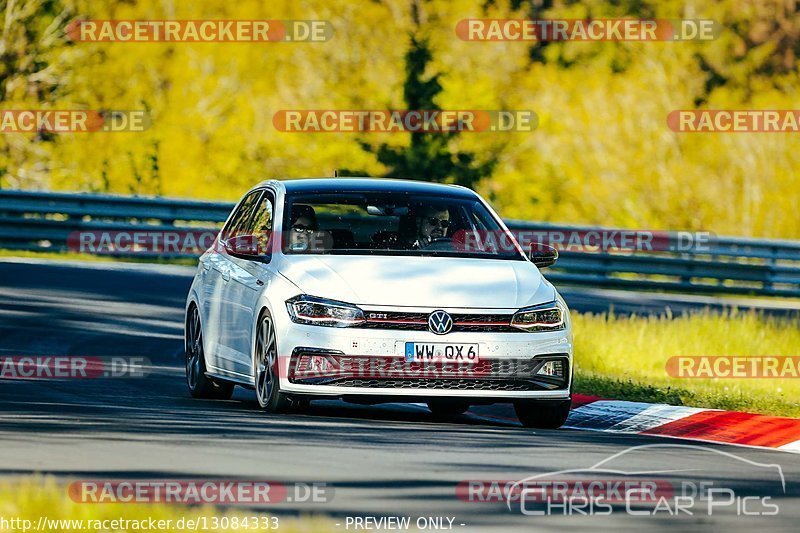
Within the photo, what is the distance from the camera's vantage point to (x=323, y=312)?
11703 millimetres

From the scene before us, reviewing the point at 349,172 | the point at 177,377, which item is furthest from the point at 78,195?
the point at 177,377

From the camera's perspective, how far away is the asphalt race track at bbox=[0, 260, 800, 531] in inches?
321

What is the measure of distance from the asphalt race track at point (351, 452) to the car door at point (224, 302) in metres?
0.35

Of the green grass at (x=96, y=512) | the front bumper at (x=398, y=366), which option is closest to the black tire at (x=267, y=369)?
the front bumper at (x=398, y=366)

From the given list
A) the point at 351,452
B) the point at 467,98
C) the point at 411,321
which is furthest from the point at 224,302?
the point at 467,98

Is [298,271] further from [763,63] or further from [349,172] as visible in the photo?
[763,63]

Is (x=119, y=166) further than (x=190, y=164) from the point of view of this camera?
No

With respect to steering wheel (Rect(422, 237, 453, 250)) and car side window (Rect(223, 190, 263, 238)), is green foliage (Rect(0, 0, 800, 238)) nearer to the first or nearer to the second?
car side window (Rect(223, 190, 263, 238))

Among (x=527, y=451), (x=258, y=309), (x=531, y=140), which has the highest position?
(x=531, y=140)

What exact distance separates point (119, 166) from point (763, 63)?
23.0m

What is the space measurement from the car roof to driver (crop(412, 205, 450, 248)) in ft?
0.64

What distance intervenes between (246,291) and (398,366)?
166cm

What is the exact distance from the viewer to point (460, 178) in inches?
1499

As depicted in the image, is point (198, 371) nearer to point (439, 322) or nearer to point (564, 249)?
point (439, 322)
